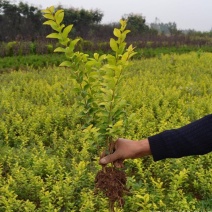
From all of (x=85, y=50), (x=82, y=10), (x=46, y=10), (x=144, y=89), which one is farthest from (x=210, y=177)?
(x=82, y=10)

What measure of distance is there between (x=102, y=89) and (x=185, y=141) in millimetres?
502

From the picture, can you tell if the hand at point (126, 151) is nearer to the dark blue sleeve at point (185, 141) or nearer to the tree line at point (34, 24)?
the dark blue sleeve at point (185, 141)

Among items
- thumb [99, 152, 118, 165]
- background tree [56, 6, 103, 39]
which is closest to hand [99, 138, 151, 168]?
thumb [99, 152, 118, 165]

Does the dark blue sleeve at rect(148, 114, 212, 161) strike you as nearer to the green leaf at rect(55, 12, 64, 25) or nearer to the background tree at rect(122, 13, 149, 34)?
the green leaf at rect(55, 12, 64, 25)

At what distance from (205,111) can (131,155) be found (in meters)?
4.30

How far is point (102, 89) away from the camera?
5.91 feet

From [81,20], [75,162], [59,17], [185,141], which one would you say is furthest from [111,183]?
[81,20]

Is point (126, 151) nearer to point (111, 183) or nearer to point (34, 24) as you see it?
point (111, 183)

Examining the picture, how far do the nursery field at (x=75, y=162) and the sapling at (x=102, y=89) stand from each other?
0.29 feet

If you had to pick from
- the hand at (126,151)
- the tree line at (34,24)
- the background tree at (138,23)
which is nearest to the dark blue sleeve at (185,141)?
the hand at (126,151)

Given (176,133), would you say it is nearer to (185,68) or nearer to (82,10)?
(185,68)

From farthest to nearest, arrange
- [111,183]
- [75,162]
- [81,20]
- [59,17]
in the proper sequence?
[81,20], [75,162], [111,183], [59,17]

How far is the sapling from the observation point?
1.77 m

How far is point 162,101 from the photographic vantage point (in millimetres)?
6422
